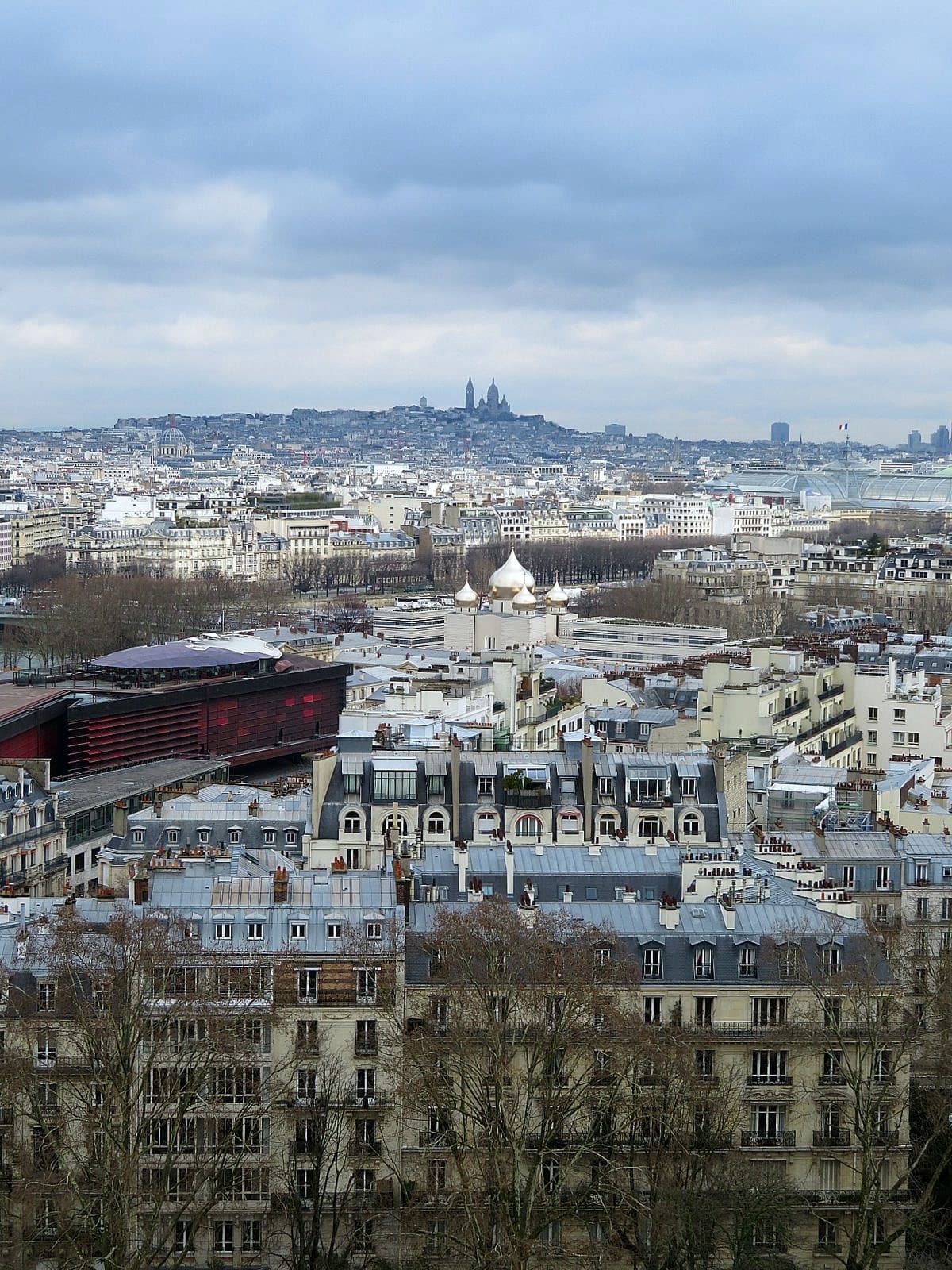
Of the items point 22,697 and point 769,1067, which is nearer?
point 769,1067

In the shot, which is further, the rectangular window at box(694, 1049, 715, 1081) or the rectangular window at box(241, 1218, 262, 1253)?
the rectangular window at box(694, 1049, 715, 1081)

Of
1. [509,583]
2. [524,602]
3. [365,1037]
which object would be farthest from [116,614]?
[365,1037]

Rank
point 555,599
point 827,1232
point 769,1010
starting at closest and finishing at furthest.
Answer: point 827,1232 < point 769,1010 < point 555,599

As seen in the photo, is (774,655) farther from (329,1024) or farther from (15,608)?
(15,608)

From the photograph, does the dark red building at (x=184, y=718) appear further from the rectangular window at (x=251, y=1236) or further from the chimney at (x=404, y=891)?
the rectangular window at (x=251, y=1236)

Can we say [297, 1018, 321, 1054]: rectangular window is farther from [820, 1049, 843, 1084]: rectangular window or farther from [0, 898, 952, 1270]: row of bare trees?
[820, 1049, 843, 1084]: rectangular window

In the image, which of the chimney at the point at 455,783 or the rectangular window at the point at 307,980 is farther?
the chimney at the point at 455,783

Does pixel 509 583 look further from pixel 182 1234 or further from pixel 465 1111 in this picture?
pixel 465 1111

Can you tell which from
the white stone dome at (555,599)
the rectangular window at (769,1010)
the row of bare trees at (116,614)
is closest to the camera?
the rectangular window at (769,1010)

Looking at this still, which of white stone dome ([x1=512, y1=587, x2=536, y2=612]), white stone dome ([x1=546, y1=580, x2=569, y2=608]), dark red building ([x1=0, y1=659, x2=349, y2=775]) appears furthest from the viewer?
white stone dome ([x1=546, y1=580, x2=569, y2=608])

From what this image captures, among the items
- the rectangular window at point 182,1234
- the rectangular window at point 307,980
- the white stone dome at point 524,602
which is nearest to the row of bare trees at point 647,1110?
the rectangular window at point 307,980

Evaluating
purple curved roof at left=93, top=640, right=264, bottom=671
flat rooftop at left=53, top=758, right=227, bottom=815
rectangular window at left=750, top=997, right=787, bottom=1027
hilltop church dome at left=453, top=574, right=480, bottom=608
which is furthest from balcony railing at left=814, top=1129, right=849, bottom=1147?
hilltop church dome at left=453, top=574, right=480, bottom=608
